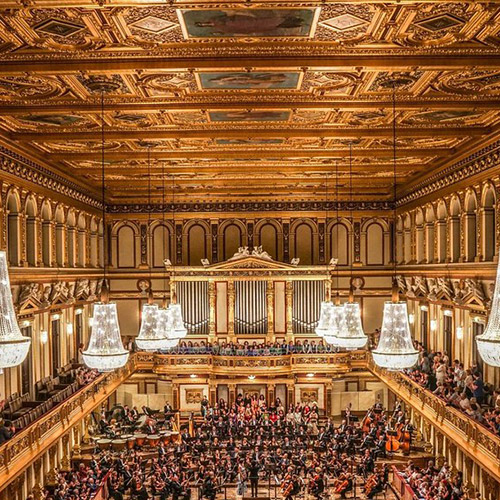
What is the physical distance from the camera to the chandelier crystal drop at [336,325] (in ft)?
55.0

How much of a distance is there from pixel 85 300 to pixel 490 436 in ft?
62.0

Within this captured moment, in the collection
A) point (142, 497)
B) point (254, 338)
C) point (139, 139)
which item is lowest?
point (142, 497)

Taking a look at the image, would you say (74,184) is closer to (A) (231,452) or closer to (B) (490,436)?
(A) (231,452)

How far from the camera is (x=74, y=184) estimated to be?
27219 millimetres

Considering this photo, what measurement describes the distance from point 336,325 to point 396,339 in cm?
648

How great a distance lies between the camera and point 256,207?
3519 cm

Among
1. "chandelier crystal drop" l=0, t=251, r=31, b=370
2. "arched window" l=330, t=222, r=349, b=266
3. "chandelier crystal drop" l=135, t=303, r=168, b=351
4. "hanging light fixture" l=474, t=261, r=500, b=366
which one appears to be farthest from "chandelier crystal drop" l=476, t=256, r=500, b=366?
"arched window" l=330, t=222, r=349, b=266

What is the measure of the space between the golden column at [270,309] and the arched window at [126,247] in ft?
23.7

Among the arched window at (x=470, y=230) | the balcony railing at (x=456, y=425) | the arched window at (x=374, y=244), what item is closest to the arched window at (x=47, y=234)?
the balcony railing at (x=456, y=425)

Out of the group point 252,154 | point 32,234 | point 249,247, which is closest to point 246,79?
point 252,154

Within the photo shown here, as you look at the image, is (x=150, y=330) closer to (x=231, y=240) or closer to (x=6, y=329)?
(x=6, y=329)

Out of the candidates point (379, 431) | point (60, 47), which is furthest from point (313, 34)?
point (379, 431)

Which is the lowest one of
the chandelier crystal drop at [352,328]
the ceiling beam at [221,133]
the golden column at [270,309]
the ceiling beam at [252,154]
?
the golden column at [270,309]

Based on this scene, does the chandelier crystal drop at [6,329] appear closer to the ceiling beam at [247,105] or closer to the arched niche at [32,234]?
the ceiling beam at [247,105]
